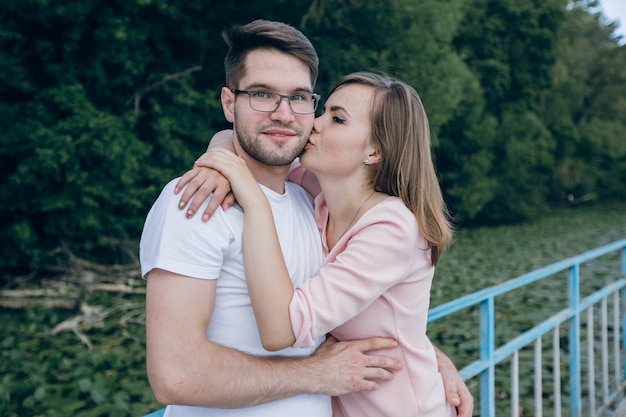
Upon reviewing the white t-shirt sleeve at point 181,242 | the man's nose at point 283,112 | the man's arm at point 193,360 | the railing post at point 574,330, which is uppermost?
the man's nose at point 283,112

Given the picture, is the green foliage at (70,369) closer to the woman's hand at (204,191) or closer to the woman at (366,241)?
the woman at (366,241)

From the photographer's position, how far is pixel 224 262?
1427mm

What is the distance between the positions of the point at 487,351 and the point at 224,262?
4.40 feet

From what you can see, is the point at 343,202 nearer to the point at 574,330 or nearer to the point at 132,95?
the point at 574,330

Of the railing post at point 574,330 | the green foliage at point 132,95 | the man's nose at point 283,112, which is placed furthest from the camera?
the green foliage at point 132,95

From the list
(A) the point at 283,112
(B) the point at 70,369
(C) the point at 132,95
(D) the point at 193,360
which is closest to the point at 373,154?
(A) the point at 283,112

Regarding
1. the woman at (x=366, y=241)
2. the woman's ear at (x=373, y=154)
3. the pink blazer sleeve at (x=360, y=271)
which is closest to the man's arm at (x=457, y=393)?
the woman at (x=366, y=241)

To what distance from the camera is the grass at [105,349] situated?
4.06 metres

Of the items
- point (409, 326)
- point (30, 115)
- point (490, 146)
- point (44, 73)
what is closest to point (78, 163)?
point (30, 115)

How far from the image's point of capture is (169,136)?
349 inches

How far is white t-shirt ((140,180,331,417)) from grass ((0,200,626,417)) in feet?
9.24

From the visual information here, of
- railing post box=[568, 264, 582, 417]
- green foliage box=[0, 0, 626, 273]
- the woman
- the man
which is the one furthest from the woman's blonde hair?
green foliage box=[0, 0, 626, 273]

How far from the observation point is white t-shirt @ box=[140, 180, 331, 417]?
51.4 inches

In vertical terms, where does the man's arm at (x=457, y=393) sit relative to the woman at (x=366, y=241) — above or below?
below
